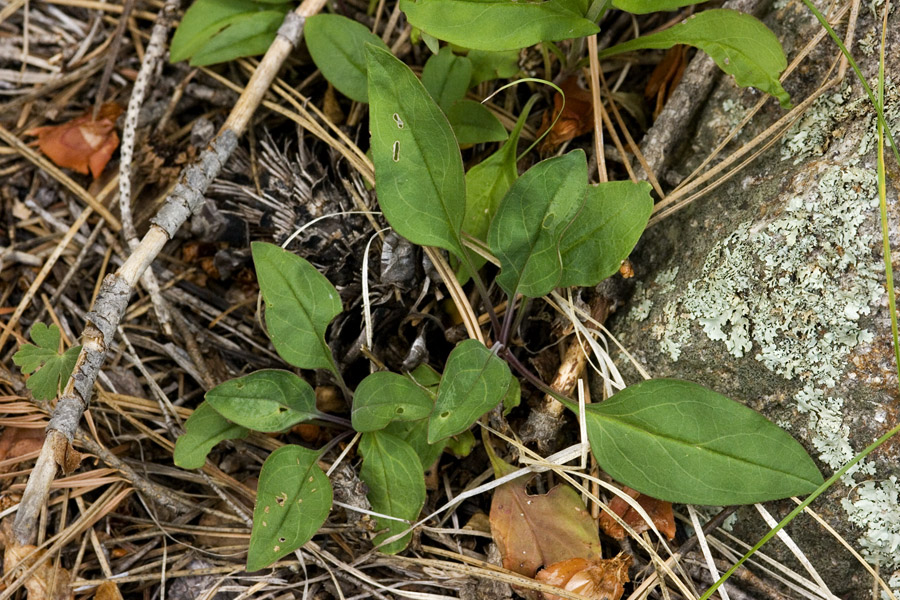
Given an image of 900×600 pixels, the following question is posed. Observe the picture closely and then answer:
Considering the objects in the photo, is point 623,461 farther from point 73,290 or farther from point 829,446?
point 73,290

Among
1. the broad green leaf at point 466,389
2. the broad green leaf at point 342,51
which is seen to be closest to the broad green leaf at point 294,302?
the broad green leaf at point 466,389

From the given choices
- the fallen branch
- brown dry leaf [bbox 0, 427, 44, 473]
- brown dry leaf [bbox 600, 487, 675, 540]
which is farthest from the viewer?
brown dry leaf [bbox 0, 427, 44, 473]

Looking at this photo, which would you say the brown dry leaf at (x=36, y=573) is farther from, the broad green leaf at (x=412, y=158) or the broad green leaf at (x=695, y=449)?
the broad green leaf at (x=695, y=449)

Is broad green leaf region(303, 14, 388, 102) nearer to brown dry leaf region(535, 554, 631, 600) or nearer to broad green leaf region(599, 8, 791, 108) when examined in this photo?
broad green leaf region(599, 8, 791, 108)

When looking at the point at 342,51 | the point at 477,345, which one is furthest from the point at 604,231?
the point at 342,51

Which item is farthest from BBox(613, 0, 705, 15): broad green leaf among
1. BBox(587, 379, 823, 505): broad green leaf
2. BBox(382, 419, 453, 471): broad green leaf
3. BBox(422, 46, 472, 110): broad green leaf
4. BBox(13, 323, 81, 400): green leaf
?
BBox(13, 323, 81, 400): green leaf

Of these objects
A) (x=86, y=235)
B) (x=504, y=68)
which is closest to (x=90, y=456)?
(x=86, y=235)
